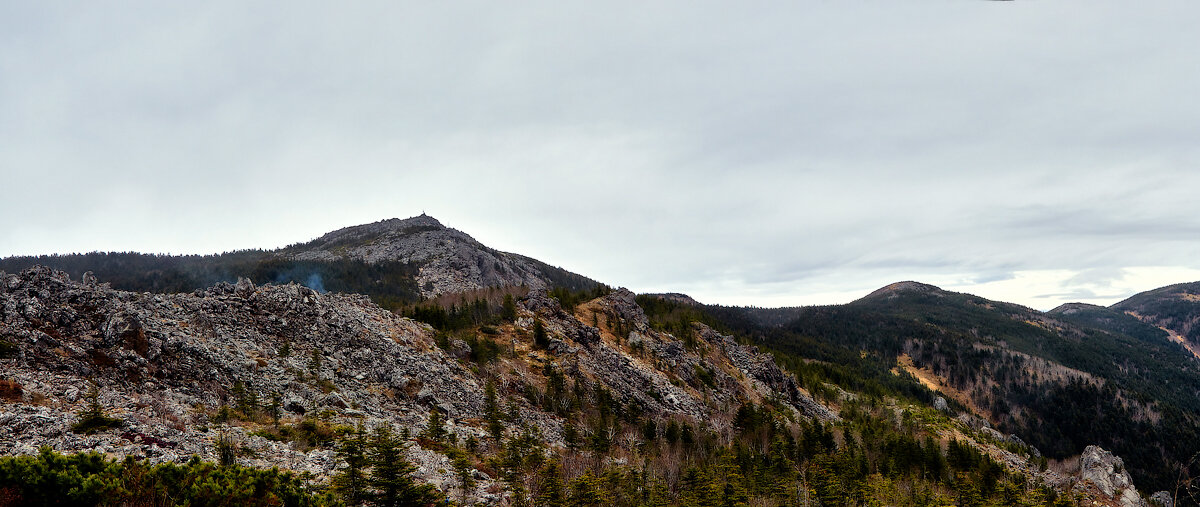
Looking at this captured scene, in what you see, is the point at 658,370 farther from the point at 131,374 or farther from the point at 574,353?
the point at 131,374

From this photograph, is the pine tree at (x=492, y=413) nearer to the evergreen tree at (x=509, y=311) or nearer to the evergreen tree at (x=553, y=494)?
the evergreen tree at (x=553, y=494)

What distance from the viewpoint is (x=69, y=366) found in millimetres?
29203

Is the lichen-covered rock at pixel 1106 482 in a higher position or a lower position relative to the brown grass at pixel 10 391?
lower

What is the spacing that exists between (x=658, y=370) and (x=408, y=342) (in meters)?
49.3

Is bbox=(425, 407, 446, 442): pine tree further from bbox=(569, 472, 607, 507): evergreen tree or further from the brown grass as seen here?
the brown grass

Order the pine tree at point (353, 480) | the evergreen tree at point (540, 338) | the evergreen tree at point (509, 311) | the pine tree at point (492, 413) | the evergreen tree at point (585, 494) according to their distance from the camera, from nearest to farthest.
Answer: the pine tree at point (353, 480) < the evergreen tree at point (585, 494) < the pine tree at point (492, 413) < the evergreen tree at point (540, 338) < the evergreen tree at point (509, 311)

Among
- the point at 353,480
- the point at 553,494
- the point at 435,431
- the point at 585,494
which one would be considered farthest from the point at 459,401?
the point at 353,480

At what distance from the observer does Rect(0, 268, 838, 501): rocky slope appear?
26.0 metres

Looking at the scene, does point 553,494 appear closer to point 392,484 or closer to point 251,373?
point 392,484

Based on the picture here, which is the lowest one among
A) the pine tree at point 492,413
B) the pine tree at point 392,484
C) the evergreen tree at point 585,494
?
the evergreen tree at point 585,494

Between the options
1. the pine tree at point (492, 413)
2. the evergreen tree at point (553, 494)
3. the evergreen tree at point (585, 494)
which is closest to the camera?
the evergreen tree at point (553, 494)

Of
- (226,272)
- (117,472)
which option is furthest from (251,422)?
(226,272)

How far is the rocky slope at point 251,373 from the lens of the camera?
26000 millimetres

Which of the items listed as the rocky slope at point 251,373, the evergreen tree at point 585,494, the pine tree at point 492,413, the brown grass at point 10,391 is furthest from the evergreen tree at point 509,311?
the brown grass at point 10,391
